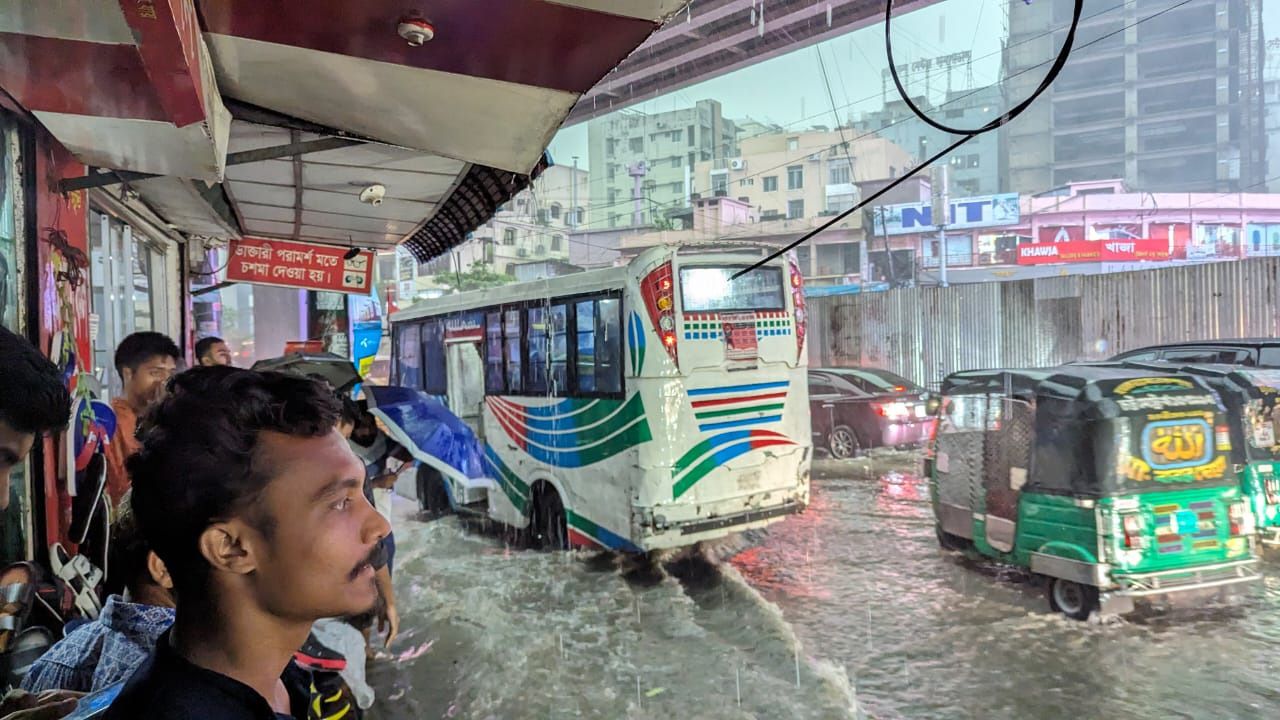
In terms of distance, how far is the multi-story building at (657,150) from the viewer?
38.9 metres

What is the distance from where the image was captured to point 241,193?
542 cm

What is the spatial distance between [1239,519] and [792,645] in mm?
3153

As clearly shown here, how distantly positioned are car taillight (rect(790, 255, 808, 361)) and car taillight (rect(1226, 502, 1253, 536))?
3.59 meters

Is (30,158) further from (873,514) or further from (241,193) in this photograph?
(873,514)

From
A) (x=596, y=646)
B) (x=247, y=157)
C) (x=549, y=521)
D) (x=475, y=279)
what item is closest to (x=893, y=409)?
(x=549, y=521)

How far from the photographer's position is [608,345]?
275 inches

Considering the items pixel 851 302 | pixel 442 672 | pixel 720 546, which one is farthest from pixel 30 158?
pixel 851 302

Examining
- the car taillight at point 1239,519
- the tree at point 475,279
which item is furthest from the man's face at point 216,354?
the tree at point 475,279

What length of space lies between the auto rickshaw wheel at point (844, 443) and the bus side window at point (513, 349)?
650 centimetres

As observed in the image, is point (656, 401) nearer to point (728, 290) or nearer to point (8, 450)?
point (728, 290)

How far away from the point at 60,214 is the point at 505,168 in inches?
80.6

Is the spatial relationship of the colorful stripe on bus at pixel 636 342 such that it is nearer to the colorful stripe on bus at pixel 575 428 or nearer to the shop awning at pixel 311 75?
the colorful stripe on bus at pixel 575 428

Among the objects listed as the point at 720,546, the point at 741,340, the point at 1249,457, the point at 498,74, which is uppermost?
the point at 498,74

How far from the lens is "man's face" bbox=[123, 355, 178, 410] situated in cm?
348
